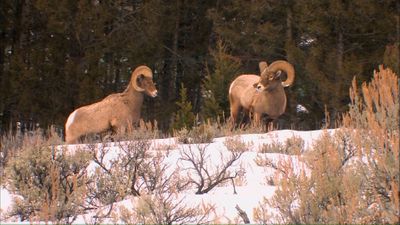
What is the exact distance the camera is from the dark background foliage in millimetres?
18781

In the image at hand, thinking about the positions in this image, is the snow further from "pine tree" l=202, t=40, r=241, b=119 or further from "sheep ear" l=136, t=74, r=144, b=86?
"pine tree" l=202, t=40, r=241, b=119

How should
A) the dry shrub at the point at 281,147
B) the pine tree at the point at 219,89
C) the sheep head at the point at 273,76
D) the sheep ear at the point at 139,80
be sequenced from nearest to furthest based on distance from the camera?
the dry shrub at the point at 281,147
the sheep ear at the point at 139,80
the sheep head at the point at 273,76
the pine tree at the point at 219,89

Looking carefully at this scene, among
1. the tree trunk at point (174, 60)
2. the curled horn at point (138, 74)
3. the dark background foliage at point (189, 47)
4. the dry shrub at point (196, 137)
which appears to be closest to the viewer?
the dry shrub at point (196, 137)

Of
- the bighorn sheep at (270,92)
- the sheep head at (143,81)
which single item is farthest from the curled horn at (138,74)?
the bighorn sheep at (270,92)

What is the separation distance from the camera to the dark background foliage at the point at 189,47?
18781mm

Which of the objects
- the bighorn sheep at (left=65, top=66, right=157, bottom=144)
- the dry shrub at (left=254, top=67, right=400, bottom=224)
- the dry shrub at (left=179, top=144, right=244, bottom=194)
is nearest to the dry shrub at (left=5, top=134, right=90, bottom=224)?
the dry shrub at (left=179, top=144, right=244, bottom=194)

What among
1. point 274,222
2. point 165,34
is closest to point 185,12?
point 165,34

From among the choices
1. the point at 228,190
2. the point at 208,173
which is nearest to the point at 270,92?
the point at 208,173

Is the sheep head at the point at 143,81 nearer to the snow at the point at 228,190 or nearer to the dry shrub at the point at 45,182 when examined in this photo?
the snow at the point at 228,190

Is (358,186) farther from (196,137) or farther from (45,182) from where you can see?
(196,137)

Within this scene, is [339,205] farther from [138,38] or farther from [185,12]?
[185,12]

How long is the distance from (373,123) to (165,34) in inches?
761

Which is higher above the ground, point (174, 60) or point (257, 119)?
point (174, 60)

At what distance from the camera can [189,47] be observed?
995 inches
